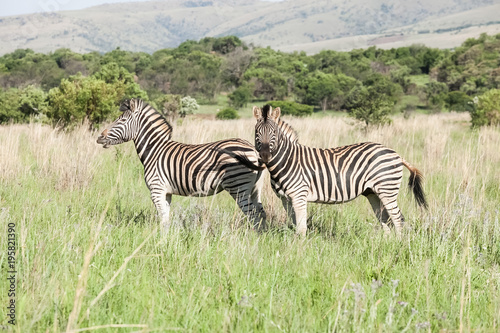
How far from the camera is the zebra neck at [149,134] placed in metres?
5.91

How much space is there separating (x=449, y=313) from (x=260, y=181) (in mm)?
2873

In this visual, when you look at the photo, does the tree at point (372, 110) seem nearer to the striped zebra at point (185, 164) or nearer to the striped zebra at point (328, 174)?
the striped zebra at point (328, 174)

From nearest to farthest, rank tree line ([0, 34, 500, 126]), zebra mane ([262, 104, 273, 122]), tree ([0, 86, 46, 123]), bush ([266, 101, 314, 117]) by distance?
zebra mane ([262, 104, 273, 122]), tree line ([0, 34, 500, 126]), tree ([0, 86, 46, 123]), bush ([266, 101, 314, 117])

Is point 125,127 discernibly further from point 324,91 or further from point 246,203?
point 324,91

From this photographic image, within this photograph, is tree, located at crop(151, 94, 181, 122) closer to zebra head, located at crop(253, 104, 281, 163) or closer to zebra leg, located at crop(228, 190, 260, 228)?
zebra leg, located at crop(228, 190, 260, 228)

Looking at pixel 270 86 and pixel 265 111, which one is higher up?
pixel 270 86

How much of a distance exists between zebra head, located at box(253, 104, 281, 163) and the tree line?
9.21 m

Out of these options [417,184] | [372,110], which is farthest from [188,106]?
[417,184]

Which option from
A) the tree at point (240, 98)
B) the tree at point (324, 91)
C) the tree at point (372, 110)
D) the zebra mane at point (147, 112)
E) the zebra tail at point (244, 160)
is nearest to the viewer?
the zebra tail at point (244, 160)

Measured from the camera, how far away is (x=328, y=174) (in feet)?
17.6

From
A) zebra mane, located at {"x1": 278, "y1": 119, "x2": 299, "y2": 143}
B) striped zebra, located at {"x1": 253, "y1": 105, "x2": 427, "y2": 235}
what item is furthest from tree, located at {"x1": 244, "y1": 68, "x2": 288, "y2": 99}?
striped zebra, located at {"x1": 253, "y1": 105, "x2": 427, "y2": 235}

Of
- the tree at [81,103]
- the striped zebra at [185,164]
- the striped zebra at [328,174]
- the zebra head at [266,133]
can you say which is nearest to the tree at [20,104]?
the tree at [81,103]

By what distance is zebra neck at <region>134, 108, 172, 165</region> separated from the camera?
5914 millimetres

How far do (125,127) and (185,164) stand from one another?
1.00 m
